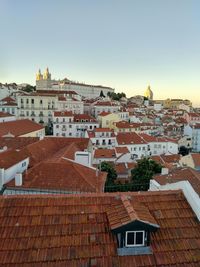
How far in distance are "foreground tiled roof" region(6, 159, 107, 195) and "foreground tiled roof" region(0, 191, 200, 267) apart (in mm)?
11053

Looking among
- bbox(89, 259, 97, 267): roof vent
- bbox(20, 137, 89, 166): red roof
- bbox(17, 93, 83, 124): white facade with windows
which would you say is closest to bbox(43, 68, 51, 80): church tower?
bbox(17, 93, 83, 124): white facade with windows

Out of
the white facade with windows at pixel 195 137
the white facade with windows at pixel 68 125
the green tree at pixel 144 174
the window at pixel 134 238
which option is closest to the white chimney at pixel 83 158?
the green tree at pixel 144 174

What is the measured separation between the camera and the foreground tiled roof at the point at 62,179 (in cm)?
2058

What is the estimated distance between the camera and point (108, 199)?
950 cm

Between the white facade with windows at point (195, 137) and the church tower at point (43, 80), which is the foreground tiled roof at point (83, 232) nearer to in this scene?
the white facade with windows at point (195, 137)

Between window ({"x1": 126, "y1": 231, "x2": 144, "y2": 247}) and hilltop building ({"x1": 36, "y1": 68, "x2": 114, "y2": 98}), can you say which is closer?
window ({"x1": 126, "y1": 231, "x2": 144, "y2": 247})

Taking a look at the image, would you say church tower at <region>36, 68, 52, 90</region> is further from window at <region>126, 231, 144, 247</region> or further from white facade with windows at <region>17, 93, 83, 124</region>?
window at <region>126, 231, 144, 247</region>

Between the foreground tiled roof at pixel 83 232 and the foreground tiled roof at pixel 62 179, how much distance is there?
1105cm

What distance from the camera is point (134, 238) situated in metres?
7.98

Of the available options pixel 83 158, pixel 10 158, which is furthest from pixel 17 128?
pixel 10 158

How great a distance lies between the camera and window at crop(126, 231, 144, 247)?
7945 mm

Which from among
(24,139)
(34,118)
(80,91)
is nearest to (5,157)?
(24,139)

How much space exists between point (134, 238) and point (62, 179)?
14.0 meters

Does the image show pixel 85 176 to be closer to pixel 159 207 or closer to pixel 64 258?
pixel 159 207
